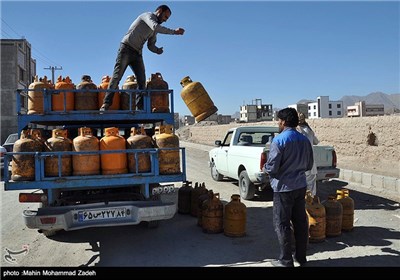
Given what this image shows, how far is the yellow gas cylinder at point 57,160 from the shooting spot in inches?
181

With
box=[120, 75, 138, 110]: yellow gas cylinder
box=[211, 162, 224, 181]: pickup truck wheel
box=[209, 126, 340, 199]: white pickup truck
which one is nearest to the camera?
box=[120, 75, 138, 110]: yellow gas cylinder

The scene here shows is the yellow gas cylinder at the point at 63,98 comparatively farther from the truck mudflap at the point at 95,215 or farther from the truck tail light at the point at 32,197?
the truck mudflap at the point at 95,215

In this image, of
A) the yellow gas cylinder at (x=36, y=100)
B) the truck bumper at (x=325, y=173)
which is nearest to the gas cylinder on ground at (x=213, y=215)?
the yellow gas cylinder at (x=36, y=100)

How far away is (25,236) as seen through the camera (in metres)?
5.92

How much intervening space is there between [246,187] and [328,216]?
302 cm

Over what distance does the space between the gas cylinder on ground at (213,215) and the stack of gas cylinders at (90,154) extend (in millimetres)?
1085

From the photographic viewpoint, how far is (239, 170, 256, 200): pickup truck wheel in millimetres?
8180

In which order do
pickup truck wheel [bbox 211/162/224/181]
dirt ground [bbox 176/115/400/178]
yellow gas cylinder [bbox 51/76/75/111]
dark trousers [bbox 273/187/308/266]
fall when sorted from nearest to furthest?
dark trousers [bbox 273/187/308/266], yellow gas cylinder [bbox 51/76/75/111], pickup truck wheel [bbox 211/162/224/181], dirt ground [bbox 176/115/400/178]

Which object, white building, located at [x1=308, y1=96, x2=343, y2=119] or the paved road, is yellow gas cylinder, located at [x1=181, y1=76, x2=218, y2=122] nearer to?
the paved road

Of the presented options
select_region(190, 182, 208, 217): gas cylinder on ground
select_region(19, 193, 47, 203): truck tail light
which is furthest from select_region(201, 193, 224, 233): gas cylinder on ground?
select_region(19, 193, 47, 203): truck tail light

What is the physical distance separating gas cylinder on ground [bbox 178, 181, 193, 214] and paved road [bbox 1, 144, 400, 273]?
0.14m

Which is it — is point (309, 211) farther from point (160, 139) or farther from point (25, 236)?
point (25, 236)
